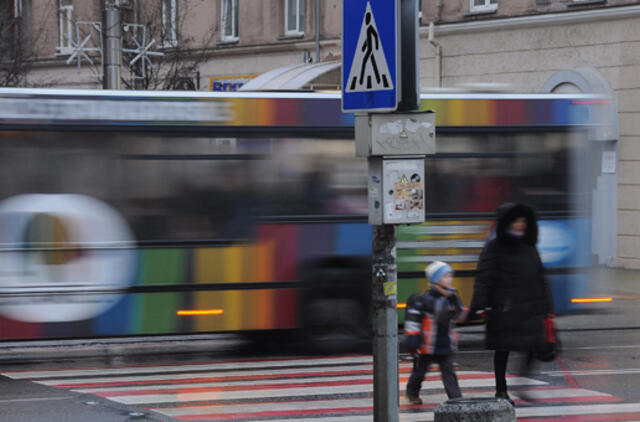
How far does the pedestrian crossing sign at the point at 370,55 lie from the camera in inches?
277

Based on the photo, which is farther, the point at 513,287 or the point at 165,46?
the point at 165,46

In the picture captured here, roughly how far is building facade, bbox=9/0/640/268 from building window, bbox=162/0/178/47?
0.03 meters

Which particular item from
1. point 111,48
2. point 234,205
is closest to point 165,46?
point 111,48

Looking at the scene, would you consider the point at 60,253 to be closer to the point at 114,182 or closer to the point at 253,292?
the point at 114,182

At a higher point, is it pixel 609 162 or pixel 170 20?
pixel 170 20

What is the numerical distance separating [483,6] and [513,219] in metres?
16.5

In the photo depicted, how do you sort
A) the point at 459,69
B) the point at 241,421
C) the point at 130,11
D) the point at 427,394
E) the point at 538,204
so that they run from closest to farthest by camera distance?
the point at 241,421, the point at 427,394, the point at 538,204, the point at 459,69, the point at 130,11

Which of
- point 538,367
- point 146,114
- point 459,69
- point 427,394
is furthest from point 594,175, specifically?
point 459,69

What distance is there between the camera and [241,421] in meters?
8.79

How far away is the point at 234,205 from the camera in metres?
11.5

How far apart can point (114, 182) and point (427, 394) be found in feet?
12.8

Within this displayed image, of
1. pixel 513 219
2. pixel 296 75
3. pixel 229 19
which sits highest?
pixel 229 19

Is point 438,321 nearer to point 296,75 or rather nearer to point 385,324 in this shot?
point 385,324

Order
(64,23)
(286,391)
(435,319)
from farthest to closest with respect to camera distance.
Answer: (64,23) → (286,391) → (435,319)
